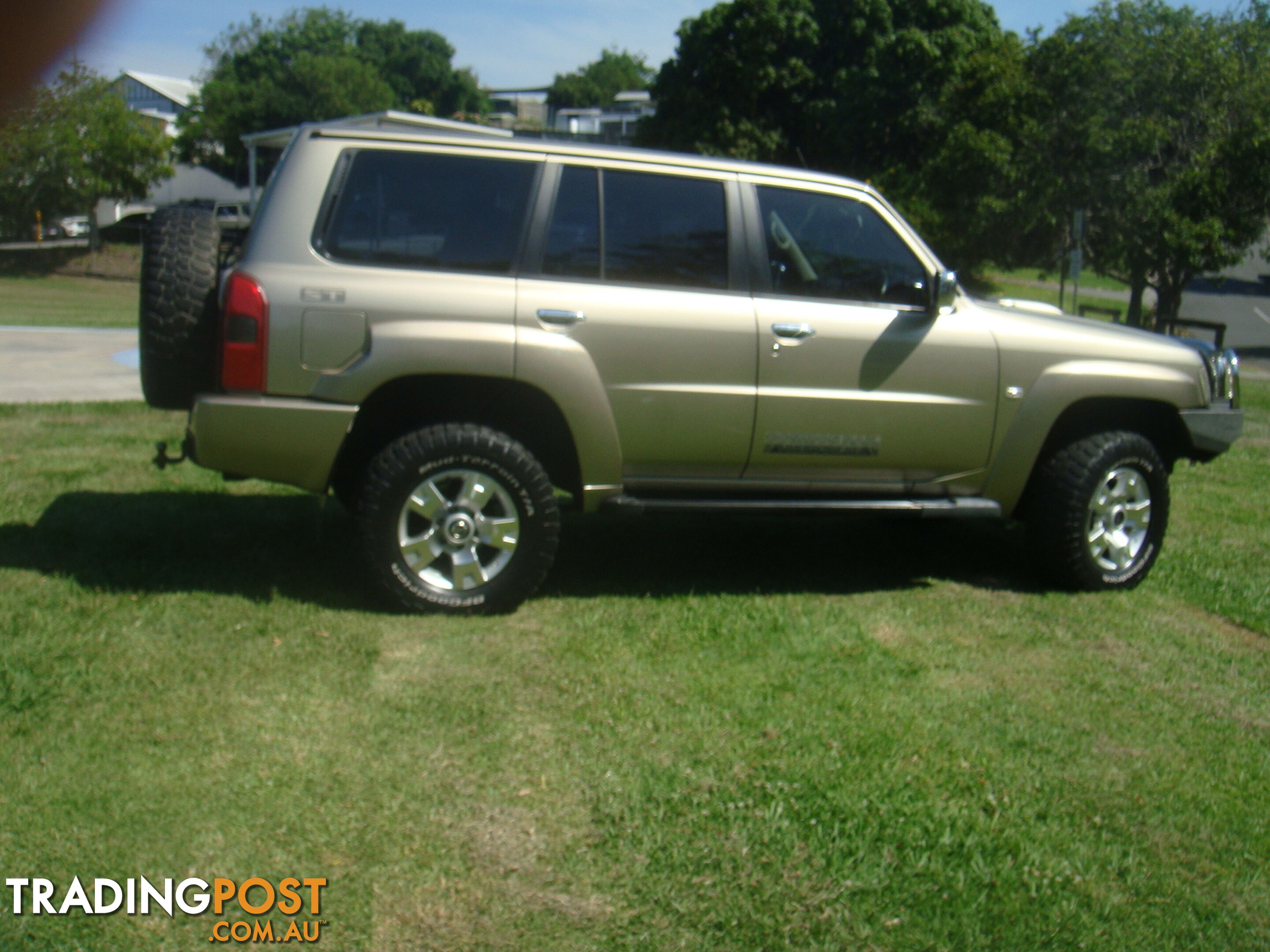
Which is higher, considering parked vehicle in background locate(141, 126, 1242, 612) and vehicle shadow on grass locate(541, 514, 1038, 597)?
parked vehicle in background locate(141, 126, 1242, 612)

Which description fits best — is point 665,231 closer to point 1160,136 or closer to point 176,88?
point 1160,136

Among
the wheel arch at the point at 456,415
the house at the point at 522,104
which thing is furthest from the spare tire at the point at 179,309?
the house at the point at 522,104

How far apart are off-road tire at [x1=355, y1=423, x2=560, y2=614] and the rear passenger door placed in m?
0.45

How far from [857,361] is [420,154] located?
2.02 metres

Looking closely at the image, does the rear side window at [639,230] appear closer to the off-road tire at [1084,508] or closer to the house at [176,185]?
the off-road tire at [1084,508]

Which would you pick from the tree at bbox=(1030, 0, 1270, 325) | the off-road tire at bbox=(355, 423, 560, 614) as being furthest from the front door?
the tree at bbox=(1030, 0, 1270, 325)

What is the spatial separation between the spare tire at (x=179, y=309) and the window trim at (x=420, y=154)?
1.70 feet

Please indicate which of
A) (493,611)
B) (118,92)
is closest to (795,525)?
(493,611)

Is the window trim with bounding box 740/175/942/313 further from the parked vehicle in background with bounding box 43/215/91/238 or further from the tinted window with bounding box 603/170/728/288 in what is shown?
the parked vehicle in background with bounding box 43/215/91/238

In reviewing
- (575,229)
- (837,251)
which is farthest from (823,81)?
(575,229)

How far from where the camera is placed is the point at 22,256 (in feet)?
137

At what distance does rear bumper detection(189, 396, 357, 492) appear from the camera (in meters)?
4.79

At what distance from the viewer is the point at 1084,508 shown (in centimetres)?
581

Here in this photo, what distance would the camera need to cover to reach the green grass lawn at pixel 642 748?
10.2 ft
